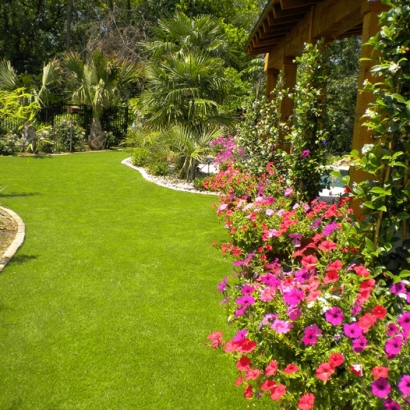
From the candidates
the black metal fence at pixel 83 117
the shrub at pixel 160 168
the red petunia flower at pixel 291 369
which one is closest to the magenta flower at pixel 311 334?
the red petunia flower at pixel 291 369

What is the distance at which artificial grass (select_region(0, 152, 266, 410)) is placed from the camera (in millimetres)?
2869

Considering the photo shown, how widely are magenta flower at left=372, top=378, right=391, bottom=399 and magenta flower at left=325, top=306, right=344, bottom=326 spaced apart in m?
0.30

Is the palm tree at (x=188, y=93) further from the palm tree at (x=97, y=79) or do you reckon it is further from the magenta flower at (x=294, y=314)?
the magenta flower at (x=294, y=314)

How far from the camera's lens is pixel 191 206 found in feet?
27.6

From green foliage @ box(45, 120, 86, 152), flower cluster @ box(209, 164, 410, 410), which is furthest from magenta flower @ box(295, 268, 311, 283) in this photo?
green foliage @ box(45, 120, 86, 152)

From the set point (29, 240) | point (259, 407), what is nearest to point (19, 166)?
point (29, 240)

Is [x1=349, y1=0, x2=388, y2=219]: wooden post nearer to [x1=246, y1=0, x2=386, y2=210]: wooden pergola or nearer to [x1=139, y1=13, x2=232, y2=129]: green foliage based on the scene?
[x1=246, y1=0, x2=386, y2=210]: wooden pergola

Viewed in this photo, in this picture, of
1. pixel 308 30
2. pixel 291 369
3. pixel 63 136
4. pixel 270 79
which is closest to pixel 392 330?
pixel 291 369

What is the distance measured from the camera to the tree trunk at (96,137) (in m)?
17.7

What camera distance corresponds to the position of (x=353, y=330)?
A: 1967mm

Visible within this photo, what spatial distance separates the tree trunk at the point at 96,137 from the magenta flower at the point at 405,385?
17.1 metres

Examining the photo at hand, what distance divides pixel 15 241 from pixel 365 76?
4.67 m

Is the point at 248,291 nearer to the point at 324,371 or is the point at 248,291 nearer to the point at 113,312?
the point at 324,371

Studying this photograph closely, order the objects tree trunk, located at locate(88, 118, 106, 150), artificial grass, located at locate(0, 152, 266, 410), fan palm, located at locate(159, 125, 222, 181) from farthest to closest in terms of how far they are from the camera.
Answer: tree trunk, located at locate(88, 118, 106, 150), fan palm, located at locate(159, 125, 222, 181), artificial grass, located at locate(0, 152, 266, 410)
